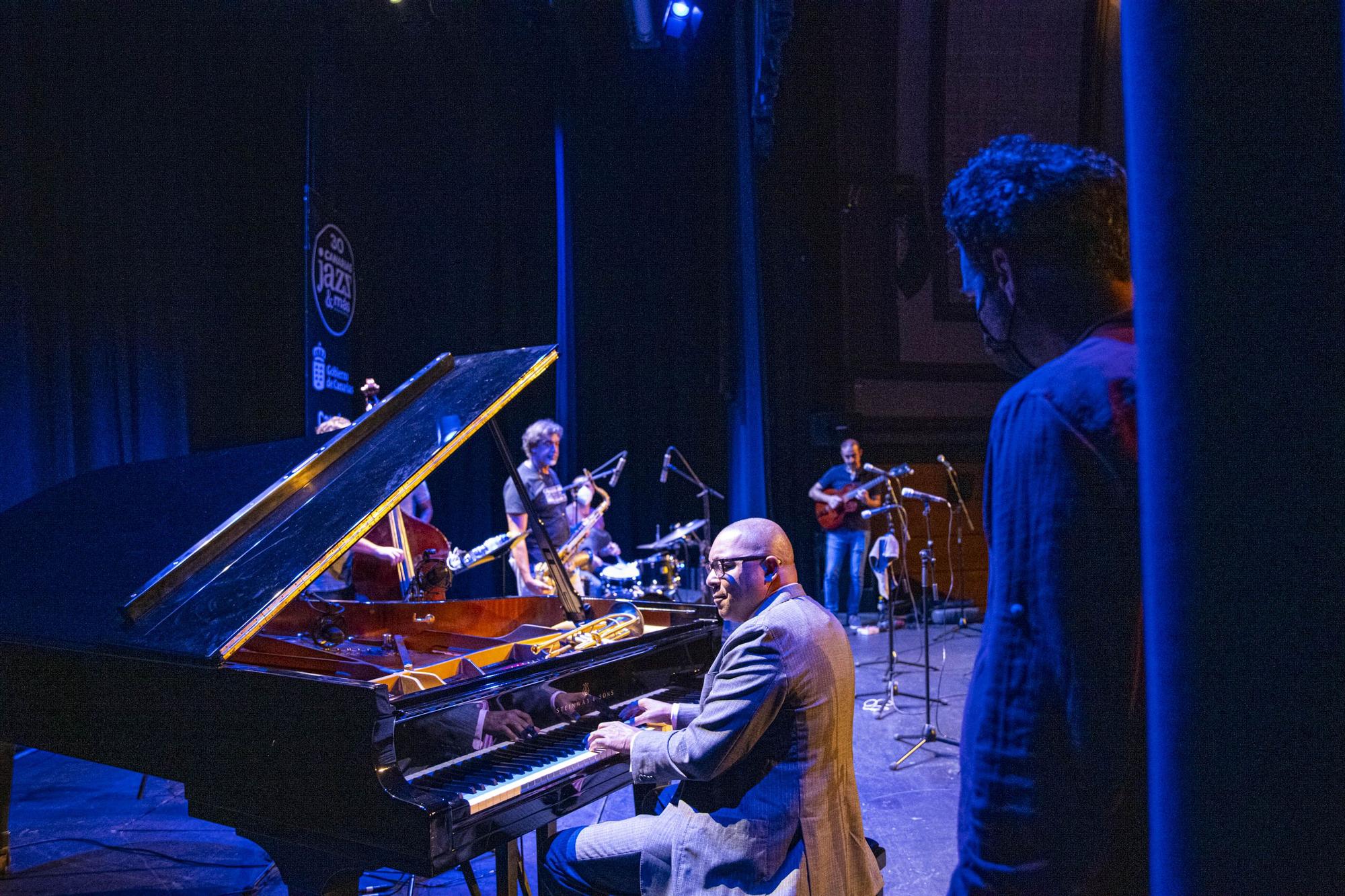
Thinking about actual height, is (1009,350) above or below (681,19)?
below

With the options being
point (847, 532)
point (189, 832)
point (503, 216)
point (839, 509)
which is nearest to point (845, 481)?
point (839, 509)

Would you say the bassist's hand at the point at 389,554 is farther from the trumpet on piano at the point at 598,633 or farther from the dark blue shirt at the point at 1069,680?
the dark blue shirt at the point at 1069,680

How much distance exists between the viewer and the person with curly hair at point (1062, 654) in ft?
2.80

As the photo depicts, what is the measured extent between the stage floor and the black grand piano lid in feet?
4.42

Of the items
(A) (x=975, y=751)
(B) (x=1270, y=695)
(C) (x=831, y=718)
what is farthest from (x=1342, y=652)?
(C) (x=831, y=718)

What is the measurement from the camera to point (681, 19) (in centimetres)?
862

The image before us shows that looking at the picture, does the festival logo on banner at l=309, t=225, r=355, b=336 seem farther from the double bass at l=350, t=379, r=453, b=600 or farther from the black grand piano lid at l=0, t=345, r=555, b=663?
the black grand piano lid at l=0, t=345, r=555, b=663

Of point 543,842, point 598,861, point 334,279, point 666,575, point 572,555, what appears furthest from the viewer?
point 666,575

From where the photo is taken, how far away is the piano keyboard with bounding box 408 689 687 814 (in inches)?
87.0

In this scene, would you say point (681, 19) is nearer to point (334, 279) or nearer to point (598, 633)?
point (334, 279)

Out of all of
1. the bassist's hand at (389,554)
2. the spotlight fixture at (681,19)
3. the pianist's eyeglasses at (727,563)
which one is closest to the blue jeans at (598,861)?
the pianist's eyeglasses at (727,563)

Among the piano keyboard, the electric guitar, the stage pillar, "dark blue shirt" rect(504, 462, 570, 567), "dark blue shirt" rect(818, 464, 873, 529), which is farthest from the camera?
"dark blue shirt" rect(818, 464, 873, 529)

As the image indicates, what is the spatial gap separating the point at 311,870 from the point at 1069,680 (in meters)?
1.99

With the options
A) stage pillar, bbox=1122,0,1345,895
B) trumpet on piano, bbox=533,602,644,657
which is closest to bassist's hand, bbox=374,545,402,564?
trumpet on piano, bbox=533,602,644,657
